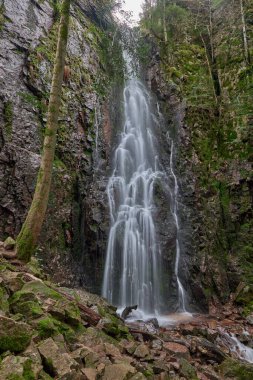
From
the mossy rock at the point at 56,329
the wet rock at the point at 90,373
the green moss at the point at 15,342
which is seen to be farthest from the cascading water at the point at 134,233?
the green moss at the point at 15,342

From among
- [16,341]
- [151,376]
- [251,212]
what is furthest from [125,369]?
[251,212]

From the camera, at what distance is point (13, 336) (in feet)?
8.36

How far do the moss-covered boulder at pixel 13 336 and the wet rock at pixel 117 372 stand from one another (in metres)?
1.02

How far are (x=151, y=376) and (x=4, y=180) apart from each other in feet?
21.2

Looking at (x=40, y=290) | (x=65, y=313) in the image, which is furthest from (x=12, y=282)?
(x=65, y=313)

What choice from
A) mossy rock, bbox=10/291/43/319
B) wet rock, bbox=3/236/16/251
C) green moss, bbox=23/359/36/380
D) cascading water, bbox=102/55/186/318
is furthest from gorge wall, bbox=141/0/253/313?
→ green moss, bbox=23/359/36/380

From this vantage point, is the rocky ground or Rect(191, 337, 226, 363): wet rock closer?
the rocky ground

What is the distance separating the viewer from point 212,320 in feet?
32.0

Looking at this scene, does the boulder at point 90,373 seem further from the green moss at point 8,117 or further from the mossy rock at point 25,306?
the green moss at point 8,117

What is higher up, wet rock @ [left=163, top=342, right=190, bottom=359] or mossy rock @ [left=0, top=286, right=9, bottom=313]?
mossy rock @ [left=0, top=286, right=9, bottom=313]

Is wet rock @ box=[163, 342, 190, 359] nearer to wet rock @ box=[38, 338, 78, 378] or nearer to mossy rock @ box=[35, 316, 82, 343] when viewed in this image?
mossy rock @ box=[35, 316, 82, 343]

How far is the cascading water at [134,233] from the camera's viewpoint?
33.9ft

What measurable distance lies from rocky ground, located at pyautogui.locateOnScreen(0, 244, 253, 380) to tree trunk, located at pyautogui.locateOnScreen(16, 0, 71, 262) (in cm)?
37

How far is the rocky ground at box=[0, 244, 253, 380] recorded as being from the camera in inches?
100
